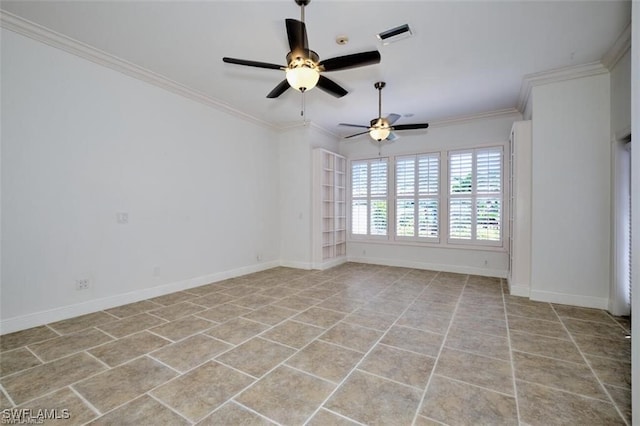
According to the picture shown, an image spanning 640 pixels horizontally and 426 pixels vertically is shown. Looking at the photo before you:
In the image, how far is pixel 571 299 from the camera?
379cm

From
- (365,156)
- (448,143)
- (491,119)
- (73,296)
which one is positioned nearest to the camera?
(73,296)

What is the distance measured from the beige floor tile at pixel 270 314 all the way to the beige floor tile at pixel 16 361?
1.84 meters

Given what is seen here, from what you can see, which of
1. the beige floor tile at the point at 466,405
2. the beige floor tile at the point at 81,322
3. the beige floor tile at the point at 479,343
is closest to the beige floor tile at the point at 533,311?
the beige floor tile at the point at 479,343

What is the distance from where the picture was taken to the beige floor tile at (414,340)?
2.59 m

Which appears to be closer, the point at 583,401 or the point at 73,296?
the point at 583,401

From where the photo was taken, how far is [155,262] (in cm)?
409

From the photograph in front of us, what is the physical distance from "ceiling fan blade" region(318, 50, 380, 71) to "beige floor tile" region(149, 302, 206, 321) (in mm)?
3212

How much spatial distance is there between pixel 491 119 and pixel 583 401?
5.07 m

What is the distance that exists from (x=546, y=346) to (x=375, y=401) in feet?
6.38

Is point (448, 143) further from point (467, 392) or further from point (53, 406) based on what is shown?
point (53, 406)

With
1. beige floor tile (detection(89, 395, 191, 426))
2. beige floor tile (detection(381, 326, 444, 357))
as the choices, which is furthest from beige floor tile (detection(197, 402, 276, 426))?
beige floor tile (detection(381, 326, 444, 357))

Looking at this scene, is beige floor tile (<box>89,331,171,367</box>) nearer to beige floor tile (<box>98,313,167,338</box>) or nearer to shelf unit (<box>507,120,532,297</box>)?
beige floor tile (<box>98,313,167,338</box>)

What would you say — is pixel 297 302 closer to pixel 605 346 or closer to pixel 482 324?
pixel 482 324

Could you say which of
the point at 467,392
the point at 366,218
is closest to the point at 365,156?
the point at 366,218
